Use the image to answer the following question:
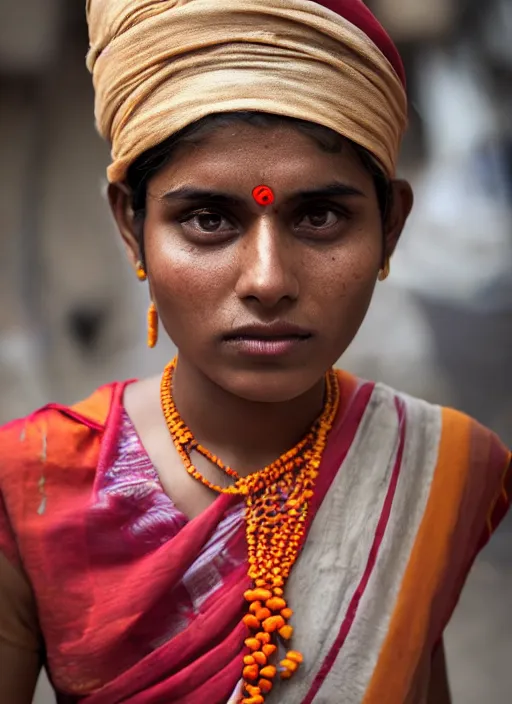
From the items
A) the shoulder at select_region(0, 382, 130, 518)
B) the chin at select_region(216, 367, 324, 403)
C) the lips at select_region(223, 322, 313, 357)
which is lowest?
the shoulder at select_region(0, 382, 130, 518)

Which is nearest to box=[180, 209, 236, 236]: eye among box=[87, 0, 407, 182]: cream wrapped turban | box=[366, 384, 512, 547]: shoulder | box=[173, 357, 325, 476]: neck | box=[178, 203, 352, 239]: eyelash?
box=[178, 203, 352, 239]: eyelash

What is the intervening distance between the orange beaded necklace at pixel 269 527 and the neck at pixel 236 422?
0.05 ft

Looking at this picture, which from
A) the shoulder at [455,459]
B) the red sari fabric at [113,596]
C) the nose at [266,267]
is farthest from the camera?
the shoulder at [455,459]

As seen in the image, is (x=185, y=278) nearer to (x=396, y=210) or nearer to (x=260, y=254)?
(x=260, y=254)

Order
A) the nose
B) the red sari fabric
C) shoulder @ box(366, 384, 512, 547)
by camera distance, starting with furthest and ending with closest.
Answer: shoulder @ box(366, 384, 512, 547) < the red sari fabric < the nose

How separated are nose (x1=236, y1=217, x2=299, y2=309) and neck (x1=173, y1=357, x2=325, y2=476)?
0.22 metres

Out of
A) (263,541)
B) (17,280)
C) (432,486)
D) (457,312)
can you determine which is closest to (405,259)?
(457,312)

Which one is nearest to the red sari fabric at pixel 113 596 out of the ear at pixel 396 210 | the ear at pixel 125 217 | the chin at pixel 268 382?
the chin at pixel 268 382

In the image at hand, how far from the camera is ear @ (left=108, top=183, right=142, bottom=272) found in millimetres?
1129

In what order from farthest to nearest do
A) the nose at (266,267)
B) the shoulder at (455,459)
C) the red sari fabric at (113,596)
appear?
the shoulder at (455,459) → the red sari fabric at (113,596) → the nose at (266,267)

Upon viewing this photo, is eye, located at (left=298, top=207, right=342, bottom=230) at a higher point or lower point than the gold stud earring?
higher

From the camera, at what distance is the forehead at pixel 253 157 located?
3.20ft

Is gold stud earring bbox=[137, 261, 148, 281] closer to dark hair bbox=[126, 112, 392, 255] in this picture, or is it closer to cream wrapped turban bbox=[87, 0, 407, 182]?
dark hair bbox=[126, 112, 392, 255]

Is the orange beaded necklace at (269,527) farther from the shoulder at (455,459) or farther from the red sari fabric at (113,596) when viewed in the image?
the shoulder at (455,459)
